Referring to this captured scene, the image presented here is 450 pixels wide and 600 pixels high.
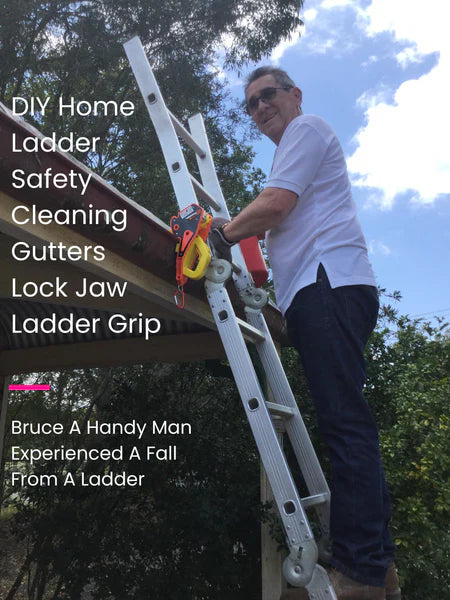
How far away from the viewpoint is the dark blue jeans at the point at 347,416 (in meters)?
1.79

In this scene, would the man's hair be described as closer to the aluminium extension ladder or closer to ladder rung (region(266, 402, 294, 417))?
the aluminium extension ladder

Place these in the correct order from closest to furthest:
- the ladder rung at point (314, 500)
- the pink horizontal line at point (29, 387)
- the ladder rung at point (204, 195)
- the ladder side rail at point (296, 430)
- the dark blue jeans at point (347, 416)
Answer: the dark blue jeans at point (347, 416), the ladder rung at point (314, 500), the ladder side rail at point (296, 430), the ladder rung at point (204, 195), the pink horizontal line at point (29, 387)

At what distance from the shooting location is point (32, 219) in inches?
75.4

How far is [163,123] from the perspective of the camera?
268cm

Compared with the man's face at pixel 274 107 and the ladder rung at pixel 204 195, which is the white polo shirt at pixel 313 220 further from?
the ladder rung at pixel 204 195

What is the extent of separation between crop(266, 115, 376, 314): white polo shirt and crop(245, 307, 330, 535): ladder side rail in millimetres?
381

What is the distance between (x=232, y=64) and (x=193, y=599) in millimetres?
9643

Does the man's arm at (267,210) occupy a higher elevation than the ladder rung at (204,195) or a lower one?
lower

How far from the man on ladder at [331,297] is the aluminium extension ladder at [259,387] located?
4.5 inches

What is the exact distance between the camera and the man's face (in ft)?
7.94

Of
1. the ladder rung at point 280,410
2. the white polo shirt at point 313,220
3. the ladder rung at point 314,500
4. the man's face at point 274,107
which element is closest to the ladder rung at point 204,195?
the man's face at point 274,107

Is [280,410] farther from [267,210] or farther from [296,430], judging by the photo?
[267,210]

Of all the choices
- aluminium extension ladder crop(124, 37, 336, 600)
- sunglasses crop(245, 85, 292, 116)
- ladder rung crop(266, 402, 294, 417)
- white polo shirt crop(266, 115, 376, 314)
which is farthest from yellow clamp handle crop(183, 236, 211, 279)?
sunglasses crop(245, 85, 292, 116)

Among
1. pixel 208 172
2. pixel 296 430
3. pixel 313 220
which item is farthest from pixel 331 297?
pixel 208 172
